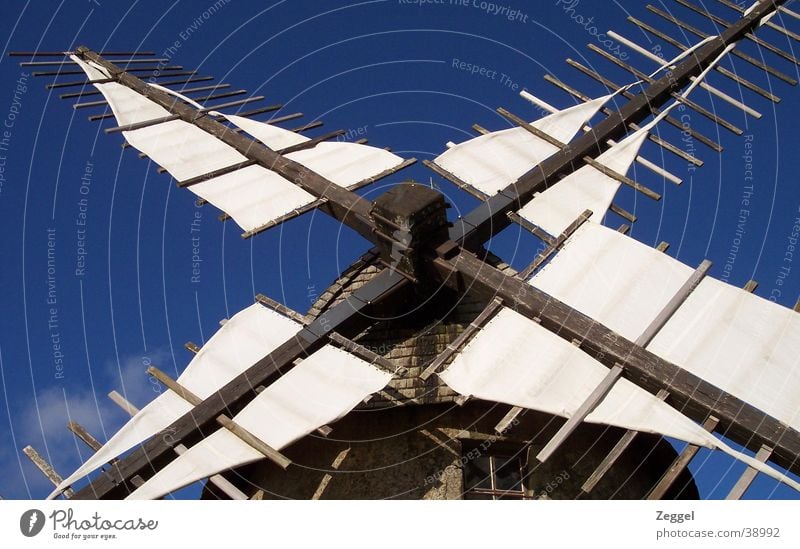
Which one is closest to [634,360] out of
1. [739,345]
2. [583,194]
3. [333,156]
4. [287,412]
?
[739,345]

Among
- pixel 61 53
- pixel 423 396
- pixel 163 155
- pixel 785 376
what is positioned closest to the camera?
pixel 785 376

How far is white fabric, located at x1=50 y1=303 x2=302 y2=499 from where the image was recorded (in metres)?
8.40

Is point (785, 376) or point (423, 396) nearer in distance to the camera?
point (785, 376)

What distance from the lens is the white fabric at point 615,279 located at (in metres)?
8.54

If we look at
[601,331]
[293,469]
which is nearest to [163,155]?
[293,469]

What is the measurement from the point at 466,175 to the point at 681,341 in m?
3.88

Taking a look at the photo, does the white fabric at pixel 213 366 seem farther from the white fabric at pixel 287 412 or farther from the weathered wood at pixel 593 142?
the weathered wood at pixel 593 142

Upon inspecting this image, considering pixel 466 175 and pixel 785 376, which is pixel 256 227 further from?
pixel 785 376

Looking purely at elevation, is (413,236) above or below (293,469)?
above

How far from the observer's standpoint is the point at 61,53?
48.8 ft

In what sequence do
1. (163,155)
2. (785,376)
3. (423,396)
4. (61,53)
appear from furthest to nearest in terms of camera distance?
(61,53)
(163,155)
(423,396)
(785,376)

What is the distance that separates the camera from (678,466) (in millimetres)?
7090

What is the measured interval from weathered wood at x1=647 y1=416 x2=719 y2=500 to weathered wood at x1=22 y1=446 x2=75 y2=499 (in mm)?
5353
